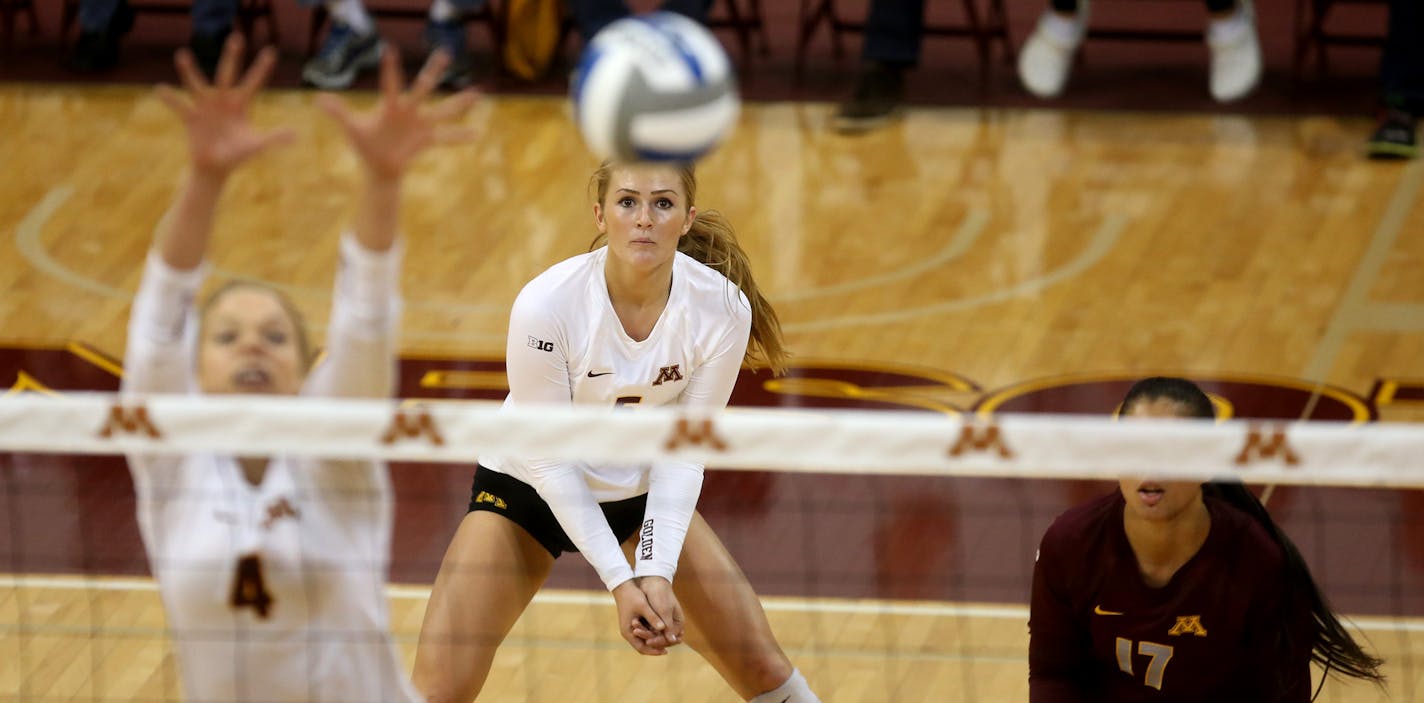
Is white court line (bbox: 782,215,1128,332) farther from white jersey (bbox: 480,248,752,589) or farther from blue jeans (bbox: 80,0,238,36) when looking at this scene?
blue jeans (bbox: 80,0,238,36)

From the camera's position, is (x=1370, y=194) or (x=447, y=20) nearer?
(x=1370, y=194)

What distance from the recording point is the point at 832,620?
7.18m

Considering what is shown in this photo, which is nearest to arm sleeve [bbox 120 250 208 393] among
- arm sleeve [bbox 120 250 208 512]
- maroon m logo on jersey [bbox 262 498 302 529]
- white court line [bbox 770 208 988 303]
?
arm sleeve [bbox 120 250 208 512]

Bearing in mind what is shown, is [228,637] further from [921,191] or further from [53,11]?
[53,11]

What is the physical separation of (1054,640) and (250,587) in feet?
6.94

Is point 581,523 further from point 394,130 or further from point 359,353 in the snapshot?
point 394,130

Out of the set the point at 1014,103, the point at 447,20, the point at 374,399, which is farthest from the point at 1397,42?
the point at 374,399

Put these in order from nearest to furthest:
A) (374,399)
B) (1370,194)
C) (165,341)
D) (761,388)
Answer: (165,341) < (374,399) < (761,388) < (1370,194)

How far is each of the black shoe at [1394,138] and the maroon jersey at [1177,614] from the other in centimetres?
733

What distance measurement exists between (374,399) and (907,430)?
3.87 feet

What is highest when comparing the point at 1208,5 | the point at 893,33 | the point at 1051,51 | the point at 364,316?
the point at 364,316

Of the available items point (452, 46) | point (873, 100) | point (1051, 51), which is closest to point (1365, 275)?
point (1051, 51)

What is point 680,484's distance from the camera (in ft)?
18.5

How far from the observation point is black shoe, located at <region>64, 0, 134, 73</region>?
13.5 metres
